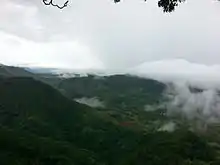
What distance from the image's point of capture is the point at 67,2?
19656 mm

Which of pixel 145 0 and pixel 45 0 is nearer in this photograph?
pixel 45 0

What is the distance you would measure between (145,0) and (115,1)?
161 centimetres

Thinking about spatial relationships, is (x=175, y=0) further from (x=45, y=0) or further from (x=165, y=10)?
(x=45, y=0)

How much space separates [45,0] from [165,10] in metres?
6.30

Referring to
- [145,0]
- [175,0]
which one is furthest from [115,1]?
[175,0]

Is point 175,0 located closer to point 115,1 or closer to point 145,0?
point 145,0

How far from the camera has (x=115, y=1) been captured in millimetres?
22891

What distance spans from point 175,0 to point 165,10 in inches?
28.6

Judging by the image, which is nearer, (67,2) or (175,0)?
(67,2)

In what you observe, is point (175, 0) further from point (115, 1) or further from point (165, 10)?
point (115, 1)

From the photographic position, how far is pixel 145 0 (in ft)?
75.3

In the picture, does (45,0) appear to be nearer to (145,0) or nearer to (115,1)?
(115,1)

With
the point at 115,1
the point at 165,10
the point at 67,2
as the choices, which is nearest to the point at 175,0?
the point at 165,10

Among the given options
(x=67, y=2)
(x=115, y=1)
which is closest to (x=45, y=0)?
(x=67, y=2)
